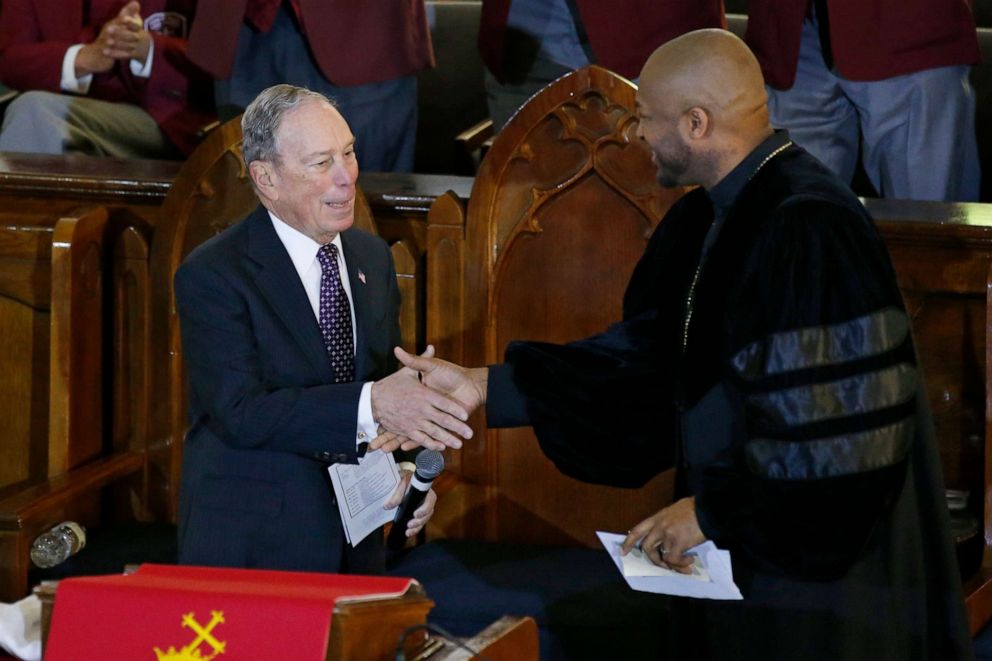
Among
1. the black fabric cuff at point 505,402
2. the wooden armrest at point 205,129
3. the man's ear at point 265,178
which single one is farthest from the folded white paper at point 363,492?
the wooden armrest at point 205,129

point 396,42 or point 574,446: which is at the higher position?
point 396,42

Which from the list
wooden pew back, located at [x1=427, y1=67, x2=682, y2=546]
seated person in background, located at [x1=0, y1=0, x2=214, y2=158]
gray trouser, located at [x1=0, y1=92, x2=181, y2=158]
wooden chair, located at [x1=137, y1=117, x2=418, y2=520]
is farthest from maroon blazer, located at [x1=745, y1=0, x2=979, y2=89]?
gray trouser, located at [x1=0, y1=92, x2=181, y2=158]

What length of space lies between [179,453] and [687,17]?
1.77 m

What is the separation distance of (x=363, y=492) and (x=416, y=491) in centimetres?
10

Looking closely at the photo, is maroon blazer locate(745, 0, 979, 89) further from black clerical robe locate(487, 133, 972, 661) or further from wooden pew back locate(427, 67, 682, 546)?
black clerical robe locate(487, 133, 972, 661)

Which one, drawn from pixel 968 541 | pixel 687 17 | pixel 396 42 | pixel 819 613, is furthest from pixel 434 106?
pixel 819 613

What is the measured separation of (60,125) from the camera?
4875 millimetres

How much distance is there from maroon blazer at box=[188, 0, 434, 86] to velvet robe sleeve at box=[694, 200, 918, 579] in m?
2.23

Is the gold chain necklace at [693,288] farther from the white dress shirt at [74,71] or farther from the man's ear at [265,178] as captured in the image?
the white dress shirt at [74,71]

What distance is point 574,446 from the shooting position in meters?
2.91

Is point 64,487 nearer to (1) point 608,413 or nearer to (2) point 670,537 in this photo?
(1) point 608,413

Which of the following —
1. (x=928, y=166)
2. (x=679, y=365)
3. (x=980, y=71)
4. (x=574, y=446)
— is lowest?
(x=574, y=446)

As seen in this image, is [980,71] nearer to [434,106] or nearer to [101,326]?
[434,106]

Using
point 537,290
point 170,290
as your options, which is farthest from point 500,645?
point 170,290
